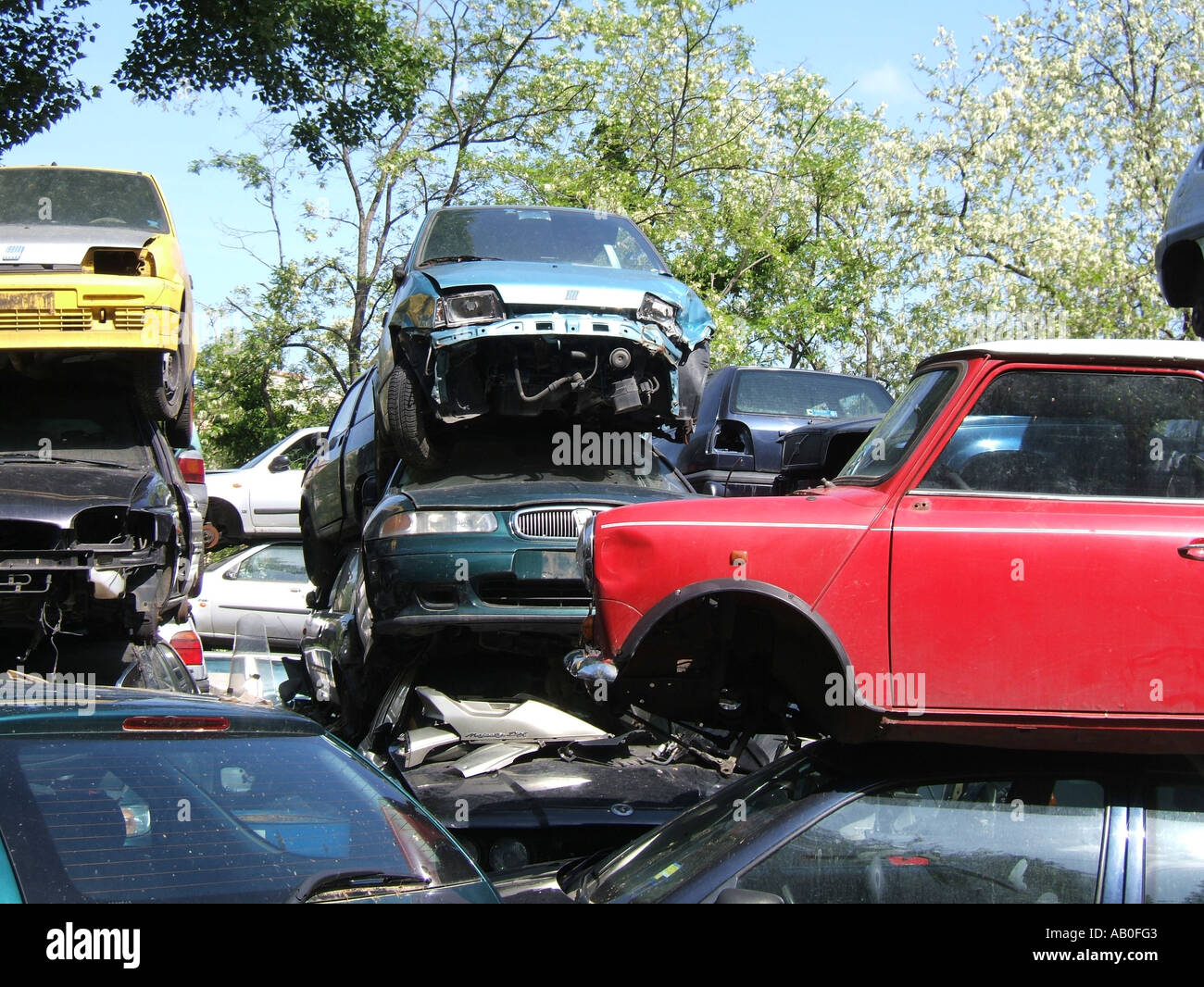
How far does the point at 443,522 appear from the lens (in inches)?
264

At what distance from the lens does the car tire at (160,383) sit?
335 inches

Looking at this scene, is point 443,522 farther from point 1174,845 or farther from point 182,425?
point 1174,845

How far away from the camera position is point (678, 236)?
732 inches

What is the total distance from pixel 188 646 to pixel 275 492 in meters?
6.38

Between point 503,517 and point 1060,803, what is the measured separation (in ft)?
13.3

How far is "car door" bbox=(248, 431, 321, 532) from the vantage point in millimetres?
14750

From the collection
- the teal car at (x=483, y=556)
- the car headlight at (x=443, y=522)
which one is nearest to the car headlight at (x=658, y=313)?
the teal car at (x=483, y=556)

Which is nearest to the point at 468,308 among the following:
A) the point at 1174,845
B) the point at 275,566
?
the point at 1174,845

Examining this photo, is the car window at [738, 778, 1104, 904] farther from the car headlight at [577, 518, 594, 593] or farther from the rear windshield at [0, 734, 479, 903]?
the car headlight at [577, 518, 594, 593]

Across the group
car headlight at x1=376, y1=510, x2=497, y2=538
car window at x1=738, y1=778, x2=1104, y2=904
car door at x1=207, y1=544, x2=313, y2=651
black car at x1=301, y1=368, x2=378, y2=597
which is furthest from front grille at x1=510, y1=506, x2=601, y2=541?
car door at x1=207, y1=544, x2=313, y2=651

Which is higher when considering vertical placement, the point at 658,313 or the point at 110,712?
the point at 658,313

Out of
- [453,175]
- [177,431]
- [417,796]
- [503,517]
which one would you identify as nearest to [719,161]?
[453,175]

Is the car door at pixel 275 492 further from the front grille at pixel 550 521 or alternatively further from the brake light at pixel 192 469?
the front grille at pixel 550 521

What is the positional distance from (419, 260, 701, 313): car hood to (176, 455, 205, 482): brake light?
3.18 metres
